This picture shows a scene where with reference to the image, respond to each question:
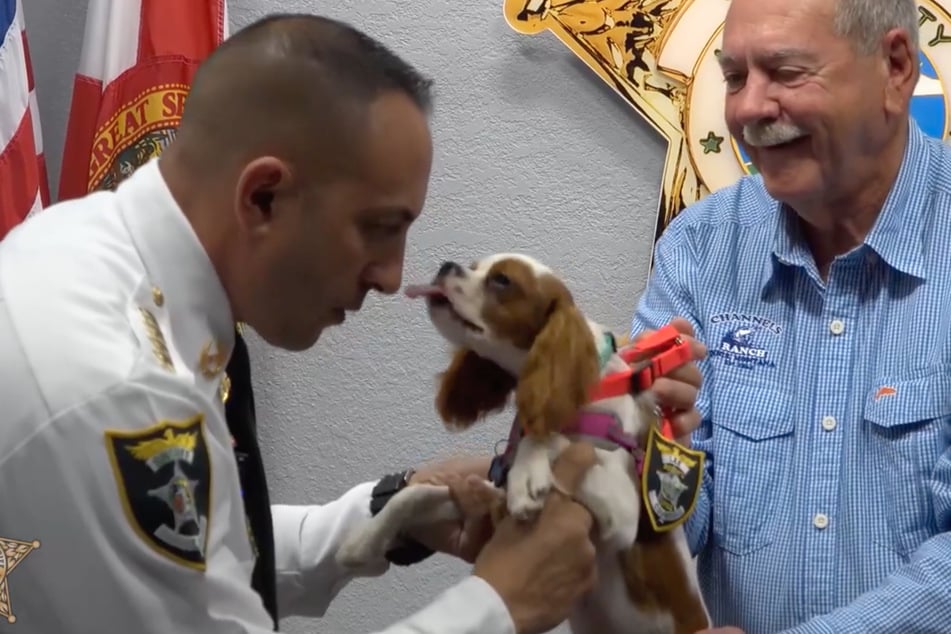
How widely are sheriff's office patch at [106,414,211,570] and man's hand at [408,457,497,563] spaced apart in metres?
0.44

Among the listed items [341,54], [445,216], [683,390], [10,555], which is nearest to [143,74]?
[445,216]

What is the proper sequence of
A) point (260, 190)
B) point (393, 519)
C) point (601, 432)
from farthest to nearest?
1. point (393, 519)
2. point (601, 432)
3. point (260, 190)

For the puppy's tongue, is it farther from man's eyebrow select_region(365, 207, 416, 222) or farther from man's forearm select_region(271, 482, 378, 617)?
man's forearm select_region(271, 482, 378, 617)

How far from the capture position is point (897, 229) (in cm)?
140

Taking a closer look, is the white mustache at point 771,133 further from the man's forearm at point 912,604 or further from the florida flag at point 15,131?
the florida flag at point 15,131

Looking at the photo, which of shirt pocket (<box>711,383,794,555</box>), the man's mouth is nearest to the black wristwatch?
the man's mouth

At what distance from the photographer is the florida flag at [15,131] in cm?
178

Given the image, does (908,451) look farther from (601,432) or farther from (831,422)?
(601,432)

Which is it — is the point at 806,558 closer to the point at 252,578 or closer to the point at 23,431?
the point at 252,578

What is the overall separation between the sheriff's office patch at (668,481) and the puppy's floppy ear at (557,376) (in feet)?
0.37

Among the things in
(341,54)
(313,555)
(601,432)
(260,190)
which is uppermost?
(341,54)

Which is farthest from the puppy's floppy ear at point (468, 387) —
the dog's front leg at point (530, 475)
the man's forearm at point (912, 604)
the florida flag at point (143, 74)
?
the florida flag at point (143, 74)

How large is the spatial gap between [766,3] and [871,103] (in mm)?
187

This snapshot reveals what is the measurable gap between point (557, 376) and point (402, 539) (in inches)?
13.6
